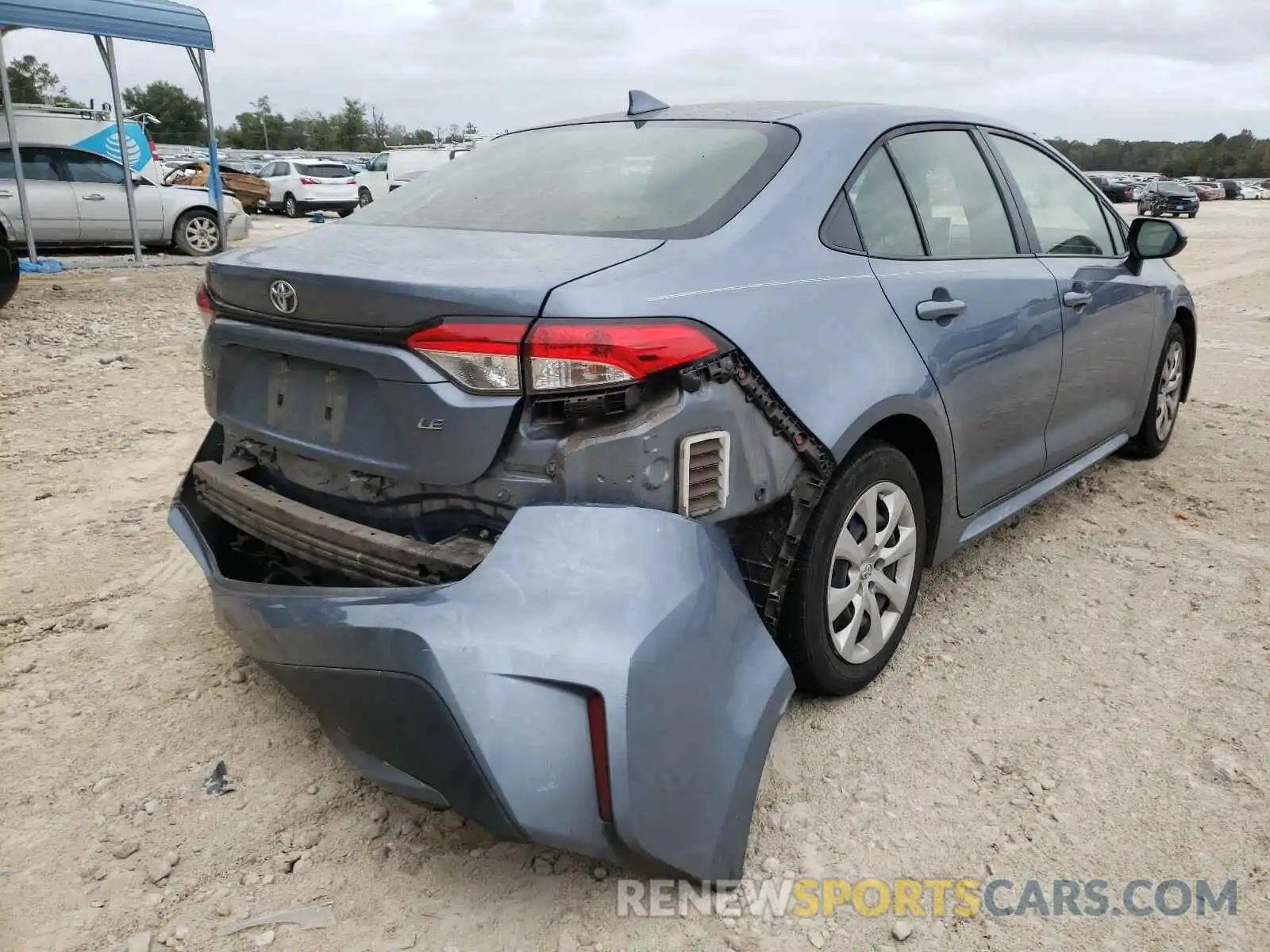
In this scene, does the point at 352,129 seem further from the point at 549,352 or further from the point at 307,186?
the point at 549,352

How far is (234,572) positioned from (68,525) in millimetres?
1905

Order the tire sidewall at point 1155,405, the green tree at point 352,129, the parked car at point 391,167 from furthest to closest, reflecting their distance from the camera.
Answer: the green tree at point 352,129 < the parked car at point 391,167 < the tire sidewall at point 1155,405

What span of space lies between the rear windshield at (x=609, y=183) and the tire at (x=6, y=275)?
6790 mm

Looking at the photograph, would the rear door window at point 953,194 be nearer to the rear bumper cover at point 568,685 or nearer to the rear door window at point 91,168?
the rear bumper cover at point 568,685

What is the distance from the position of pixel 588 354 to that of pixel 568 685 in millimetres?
629

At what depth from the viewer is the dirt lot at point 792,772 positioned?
198cm

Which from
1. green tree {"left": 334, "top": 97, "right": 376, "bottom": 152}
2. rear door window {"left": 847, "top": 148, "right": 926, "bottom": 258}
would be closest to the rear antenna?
rear door window {"left": 847, "top": 148, "right": 926, "bottom": 258}

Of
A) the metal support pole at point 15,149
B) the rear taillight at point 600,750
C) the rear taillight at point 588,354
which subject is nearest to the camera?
the rear taillight at point 600,750

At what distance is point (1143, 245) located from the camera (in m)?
4.03

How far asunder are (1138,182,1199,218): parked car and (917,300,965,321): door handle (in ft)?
118

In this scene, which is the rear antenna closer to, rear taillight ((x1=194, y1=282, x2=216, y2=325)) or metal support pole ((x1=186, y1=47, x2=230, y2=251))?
rear taillight ((x1=194, y1=282, x2=216, y2=325))

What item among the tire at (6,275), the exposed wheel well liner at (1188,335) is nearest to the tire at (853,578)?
the exposed wheel well liner at (1188,335)

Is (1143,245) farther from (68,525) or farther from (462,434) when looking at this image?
(68,525)

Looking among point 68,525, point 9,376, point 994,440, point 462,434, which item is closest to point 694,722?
Answer: point 462,434
